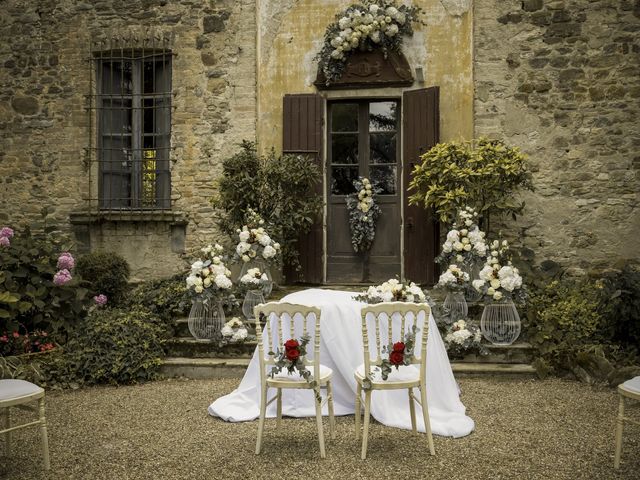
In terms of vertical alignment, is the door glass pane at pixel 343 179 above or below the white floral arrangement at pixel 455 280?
above

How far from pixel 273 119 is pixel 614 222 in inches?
161

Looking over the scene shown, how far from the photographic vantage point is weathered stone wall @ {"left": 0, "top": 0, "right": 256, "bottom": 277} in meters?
7.76

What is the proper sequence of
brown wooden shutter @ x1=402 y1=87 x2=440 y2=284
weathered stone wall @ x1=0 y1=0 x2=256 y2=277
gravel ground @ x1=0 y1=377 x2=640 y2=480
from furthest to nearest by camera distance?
weathered stone wall @ x1=0 y1=0 x2=256 y2=277 → brown wooden shutter @ x1=402 y1=87 x2=440 y2=284 → gravel ground @ x1=0 y1=377 x2=640 y2=480

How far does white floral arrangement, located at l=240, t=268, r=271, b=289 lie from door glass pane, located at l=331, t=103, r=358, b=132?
8.28ft

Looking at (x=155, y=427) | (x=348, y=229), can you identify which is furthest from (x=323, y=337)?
(x=348, y=229)

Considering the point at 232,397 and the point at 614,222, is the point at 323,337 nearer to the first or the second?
the point at 232,397

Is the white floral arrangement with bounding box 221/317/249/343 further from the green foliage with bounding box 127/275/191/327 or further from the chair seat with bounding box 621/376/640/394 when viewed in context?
the chair seat with bounding box 621/376/640/394

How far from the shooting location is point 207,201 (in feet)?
25.5

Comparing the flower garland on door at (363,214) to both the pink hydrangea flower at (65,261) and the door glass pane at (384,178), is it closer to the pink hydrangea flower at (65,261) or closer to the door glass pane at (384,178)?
the door glass pane at (384,178)

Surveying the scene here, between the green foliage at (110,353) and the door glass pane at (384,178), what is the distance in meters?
3.14

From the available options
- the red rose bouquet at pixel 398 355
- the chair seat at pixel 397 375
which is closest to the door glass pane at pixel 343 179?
the chair seat at pixel 397 375

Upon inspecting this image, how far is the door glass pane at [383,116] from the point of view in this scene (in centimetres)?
762

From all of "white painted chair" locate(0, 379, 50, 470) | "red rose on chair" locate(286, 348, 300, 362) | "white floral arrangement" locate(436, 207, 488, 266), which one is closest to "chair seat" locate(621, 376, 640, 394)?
"red rose on chair" locate(286, 348, 300, 362)

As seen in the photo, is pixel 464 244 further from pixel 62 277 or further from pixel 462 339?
pixel 62 277
